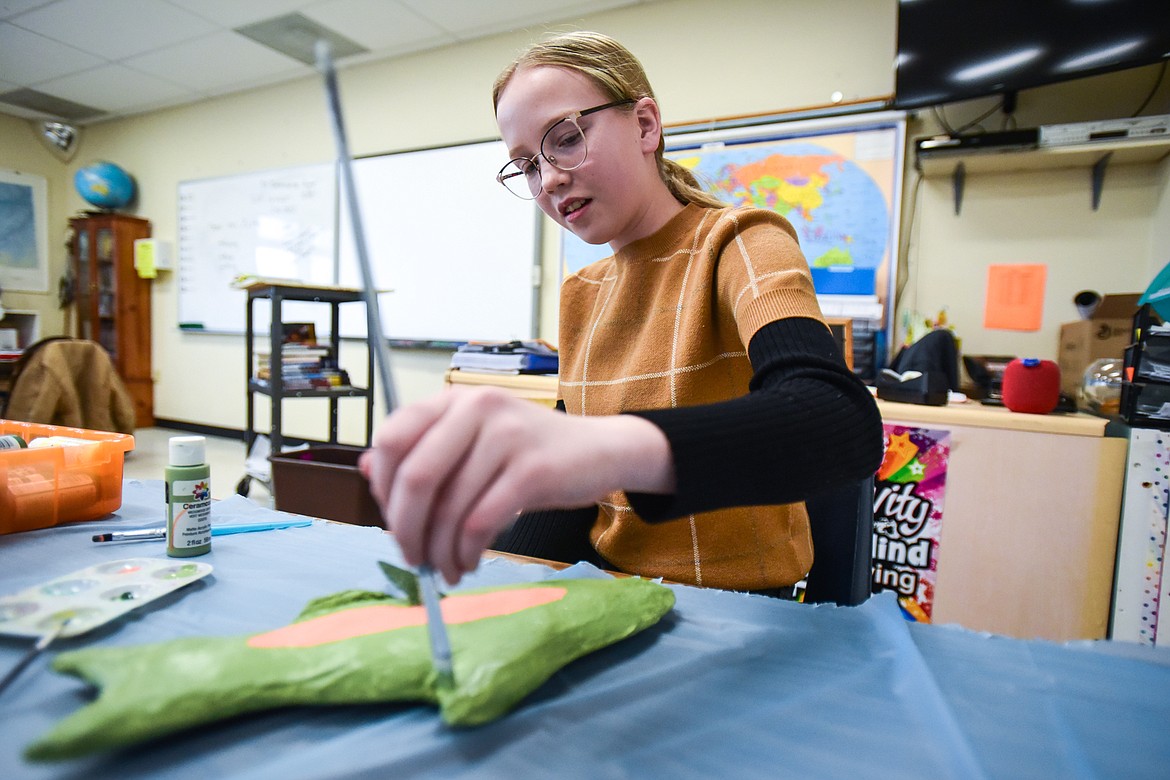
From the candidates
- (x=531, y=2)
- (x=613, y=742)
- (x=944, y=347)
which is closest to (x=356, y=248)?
(x=613, y=742)

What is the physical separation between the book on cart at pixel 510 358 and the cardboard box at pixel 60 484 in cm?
140

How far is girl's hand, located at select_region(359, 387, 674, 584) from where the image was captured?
1.09 feet

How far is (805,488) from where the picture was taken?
1.45ft

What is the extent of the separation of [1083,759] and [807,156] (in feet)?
7.26

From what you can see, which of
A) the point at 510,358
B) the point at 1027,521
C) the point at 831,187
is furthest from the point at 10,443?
the point at 831,187

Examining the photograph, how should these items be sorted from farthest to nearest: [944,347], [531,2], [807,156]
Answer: [531,2], [807,156], [944,347]

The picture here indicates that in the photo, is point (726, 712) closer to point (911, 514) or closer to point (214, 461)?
point (911, 514)

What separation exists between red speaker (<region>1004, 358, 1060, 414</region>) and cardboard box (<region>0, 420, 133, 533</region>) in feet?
5.76

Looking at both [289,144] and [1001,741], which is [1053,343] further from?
[289,144]

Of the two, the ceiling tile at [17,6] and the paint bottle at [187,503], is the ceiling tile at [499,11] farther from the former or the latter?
the paint bottle at [187,503]

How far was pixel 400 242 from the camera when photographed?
3.21m

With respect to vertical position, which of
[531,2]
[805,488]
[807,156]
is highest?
[531,2]

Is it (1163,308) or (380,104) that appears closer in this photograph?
(1163,308)

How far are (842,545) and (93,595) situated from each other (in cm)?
78
